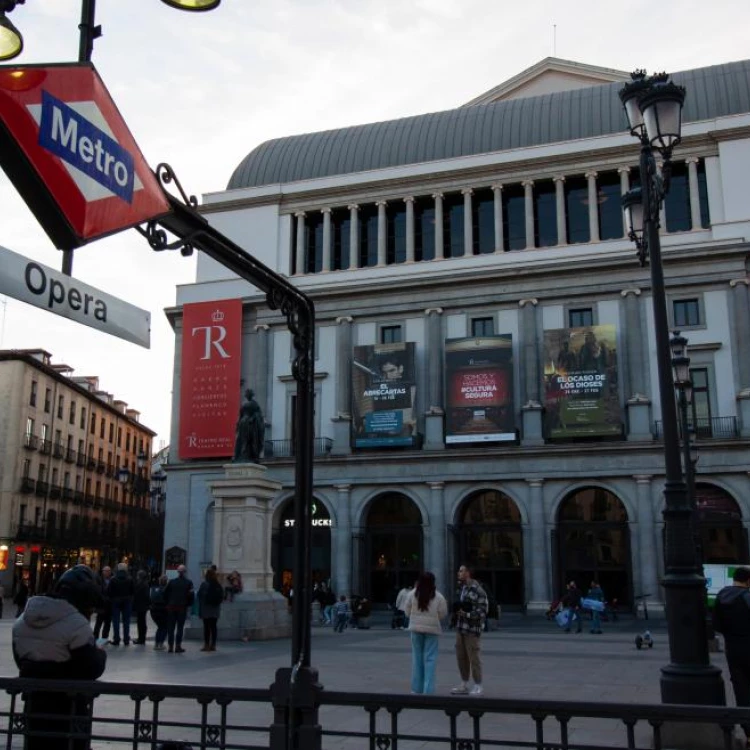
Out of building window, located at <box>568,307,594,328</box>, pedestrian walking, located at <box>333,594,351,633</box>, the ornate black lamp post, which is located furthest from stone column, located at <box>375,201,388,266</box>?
the ornate black lamp post

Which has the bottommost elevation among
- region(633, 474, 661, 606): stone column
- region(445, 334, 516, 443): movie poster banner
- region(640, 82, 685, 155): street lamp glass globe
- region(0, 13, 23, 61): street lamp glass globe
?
region(633, 474, 661, 606): stone column

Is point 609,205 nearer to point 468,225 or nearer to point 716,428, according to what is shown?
point 468,225

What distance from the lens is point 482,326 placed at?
42.0 metres

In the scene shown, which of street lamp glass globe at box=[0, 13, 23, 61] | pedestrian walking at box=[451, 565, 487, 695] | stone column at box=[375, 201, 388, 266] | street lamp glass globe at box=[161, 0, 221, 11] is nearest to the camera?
street lamp glass globe at box=[0, 13, 23, 61]

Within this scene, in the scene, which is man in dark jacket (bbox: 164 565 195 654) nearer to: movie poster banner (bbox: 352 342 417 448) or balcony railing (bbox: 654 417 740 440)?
movie poster banner (bbox: 352 342 417 448)

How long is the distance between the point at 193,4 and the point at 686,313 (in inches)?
1430

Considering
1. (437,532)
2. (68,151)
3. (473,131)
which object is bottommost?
(437,532)

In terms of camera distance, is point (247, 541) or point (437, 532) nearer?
point (247, 541)

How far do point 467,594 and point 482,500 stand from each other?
27.9 m

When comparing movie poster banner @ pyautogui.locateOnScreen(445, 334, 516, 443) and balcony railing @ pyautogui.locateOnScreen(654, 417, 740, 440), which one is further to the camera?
movie poster banner @ pyautogui.locateOnScreen(445, 334, 516, 443)

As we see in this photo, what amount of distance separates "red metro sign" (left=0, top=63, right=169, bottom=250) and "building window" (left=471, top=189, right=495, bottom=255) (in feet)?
128

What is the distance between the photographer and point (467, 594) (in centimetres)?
1261

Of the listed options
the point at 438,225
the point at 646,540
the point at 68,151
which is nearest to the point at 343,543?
the point at 646,540

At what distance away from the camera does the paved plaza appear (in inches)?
505
